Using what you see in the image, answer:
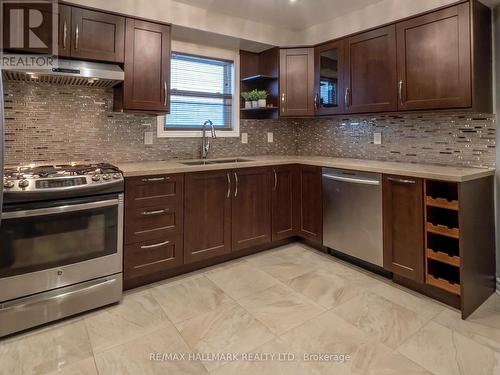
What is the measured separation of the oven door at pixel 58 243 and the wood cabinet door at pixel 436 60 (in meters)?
2.41

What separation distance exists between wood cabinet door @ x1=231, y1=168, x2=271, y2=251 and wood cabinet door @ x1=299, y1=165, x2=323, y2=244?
0.38 meters

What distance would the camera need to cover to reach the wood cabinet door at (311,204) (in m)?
3.12

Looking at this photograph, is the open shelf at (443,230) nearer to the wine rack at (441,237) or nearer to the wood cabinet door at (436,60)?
the wine rack at (441,237)

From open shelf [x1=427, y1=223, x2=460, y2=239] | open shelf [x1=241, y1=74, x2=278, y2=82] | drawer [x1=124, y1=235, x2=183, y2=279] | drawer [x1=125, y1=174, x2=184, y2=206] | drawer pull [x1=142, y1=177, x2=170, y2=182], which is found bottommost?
drawer [x1=124, y1=235, x2=183, y2=279]

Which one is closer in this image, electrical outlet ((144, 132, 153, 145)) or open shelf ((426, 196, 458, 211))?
open shelf ((426, 196, 458, 211))

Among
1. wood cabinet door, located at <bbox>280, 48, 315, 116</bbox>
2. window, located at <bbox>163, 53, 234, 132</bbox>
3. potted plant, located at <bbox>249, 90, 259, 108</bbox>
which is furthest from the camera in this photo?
potted plant, located at <bbox>249, 90, 259, 108</bbox>

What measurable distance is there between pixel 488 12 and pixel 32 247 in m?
3.58

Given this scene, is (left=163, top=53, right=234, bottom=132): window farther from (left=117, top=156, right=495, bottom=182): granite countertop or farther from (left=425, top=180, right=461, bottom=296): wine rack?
(left=425, top=180, right=461, bottom=296): wine rack

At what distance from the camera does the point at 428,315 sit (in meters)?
2.13

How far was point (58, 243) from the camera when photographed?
2037 mm

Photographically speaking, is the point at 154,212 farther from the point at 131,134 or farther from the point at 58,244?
the point at 131,134

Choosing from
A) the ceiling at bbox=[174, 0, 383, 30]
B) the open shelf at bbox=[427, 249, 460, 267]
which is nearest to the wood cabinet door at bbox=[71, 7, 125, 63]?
the ceiling at bbox=[174, 0, 383, 30]

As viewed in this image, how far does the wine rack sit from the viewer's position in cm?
218

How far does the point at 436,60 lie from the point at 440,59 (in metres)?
0.03
